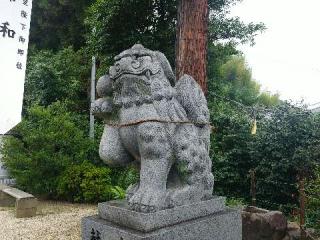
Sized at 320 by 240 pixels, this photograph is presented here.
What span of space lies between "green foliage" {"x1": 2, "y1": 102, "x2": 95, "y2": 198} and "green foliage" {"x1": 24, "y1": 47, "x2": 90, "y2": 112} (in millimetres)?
3600

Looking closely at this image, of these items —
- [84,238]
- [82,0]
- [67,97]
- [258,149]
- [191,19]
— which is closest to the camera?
[84,238]

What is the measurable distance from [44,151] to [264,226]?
6.10 meters

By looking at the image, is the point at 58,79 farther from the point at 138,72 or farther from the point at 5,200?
the point at 138,72

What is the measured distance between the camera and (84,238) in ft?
10.9

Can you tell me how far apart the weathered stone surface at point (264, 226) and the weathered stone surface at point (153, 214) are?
1957 mm

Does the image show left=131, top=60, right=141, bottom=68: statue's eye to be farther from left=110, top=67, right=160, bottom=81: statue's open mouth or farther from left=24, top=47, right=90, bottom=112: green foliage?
left=24, top=47, right=90, bottom=112: green foliage

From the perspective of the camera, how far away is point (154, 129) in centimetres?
313

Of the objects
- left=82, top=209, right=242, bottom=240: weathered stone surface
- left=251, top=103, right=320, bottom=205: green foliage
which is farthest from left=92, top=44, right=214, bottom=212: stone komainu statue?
left=251, top=103, right=320, bottom=205: green foliage

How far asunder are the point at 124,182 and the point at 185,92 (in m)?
6.52

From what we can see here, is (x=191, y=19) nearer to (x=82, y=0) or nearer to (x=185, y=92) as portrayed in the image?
(x=185, y=92)

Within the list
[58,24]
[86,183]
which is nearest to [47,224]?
[86,183]

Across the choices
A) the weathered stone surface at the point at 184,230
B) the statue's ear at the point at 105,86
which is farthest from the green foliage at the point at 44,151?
the weathered stone surface at the point at 184,230

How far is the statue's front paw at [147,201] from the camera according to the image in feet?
9.80

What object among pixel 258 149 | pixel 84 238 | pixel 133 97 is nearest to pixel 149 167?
pixel 133 97
